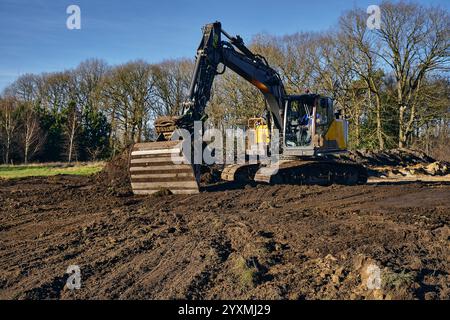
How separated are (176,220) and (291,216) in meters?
2.04

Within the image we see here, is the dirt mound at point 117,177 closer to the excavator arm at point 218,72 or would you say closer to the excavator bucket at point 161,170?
the excavator bucket at point 161,170

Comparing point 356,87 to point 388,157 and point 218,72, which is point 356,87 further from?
point 218,72

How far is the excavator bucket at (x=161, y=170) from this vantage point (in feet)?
32.4

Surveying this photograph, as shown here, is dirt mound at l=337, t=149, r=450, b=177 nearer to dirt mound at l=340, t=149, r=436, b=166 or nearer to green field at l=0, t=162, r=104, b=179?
dirt mound at l=340, t=149, r=436, b=166

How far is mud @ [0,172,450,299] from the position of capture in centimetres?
450

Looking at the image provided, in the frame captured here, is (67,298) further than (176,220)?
No

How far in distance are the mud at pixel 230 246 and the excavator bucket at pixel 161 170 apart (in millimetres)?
392

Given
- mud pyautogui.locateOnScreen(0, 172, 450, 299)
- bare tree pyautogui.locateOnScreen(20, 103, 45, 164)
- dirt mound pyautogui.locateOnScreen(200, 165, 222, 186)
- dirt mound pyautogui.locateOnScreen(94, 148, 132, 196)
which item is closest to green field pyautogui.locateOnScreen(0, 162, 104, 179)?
dirt mound pyautogui.locateOnScreen(94, 148, 132, 196)

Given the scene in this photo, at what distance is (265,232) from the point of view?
6.76m

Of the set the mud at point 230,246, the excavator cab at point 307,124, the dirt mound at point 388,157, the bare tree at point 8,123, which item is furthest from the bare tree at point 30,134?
the excavator cab at point 307,124

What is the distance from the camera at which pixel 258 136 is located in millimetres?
13445

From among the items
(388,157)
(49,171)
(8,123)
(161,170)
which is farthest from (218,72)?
(8,123)

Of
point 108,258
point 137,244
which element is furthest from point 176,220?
point 108,258
